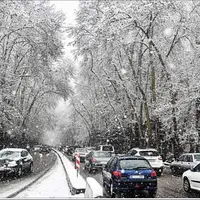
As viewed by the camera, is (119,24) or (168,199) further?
(119,24)

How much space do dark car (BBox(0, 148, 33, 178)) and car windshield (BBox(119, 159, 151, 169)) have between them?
9.36 metres

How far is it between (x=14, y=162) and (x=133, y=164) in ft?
32.8

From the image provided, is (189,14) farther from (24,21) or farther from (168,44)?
(24,21)

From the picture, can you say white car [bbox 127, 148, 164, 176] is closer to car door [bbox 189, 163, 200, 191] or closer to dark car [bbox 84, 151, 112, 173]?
dark car [bbox 84, 151, 112, 173]

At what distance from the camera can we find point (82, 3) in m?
34.1

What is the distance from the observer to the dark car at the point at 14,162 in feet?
66.1

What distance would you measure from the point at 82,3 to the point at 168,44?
357 inches

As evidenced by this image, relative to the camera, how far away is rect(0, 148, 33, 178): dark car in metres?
20.1

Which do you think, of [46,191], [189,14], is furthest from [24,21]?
[46,191]

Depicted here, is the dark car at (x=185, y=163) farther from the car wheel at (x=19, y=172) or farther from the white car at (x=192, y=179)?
the car wheel at (x=19, y=172)

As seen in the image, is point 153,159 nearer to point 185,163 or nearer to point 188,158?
point 185,163

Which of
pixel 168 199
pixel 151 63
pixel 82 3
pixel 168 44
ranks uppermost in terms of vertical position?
pixel 82 3

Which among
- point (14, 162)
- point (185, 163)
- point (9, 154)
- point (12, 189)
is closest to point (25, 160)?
point (9, 154)

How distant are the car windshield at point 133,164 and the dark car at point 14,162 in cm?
936
